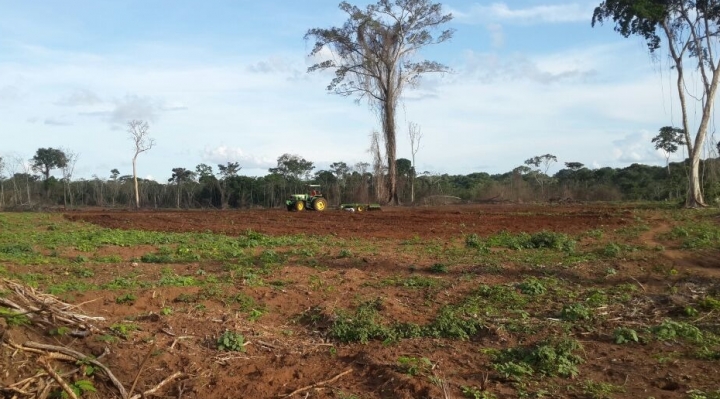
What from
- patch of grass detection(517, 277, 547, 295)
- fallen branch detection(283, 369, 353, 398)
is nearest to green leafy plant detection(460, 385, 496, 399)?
fallen branch detection(283, 369, 353, 398)

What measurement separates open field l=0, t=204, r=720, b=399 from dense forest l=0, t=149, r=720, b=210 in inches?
1231

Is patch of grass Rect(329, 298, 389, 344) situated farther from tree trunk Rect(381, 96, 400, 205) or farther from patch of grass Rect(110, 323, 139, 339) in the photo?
tree trunk Rect(381, 96, 400, 205)

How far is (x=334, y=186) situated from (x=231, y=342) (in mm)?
43001

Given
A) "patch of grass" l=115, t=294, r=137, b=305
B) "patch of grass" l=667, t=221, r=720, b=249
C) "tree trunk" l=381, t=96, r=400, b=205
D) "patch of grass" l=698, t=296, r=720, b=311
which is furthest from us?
"tree trunk" l=381, t=96, r=400, b=205

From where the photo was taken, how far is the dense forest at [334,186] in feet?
152

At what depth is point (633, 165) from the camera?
56.0 meters

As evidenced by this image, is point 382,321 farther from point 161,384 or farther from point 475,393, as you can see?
point 161,384

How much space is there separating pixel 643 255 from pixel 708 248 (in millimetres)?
1873

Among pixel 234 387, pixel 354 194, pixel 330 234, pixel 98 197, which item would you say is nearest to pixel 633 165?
pixel 354 194

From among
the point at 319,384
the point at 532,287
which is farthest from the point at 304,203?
the point at 319,384

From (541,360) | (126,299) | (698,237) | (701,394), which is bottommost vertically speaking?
(701,394)

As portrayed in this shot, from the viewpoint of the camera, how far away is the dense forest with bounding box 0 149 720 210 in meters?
46.3

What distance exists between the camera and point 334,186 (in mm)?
49031

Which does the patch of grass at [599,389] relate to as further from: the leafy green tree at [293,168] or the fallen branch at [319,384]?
the leafy green tree at [293,168]
